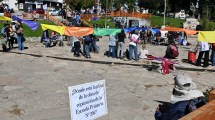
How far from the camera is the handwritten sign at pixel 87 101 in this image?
529 cm

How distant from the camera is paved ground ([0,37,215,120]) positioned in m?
9.52

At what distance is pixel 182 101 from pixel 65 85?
8.14 meters

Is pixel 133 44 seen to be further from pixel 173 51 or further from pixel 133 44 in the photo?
pixel 173 51

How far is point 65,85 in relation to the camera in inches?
497

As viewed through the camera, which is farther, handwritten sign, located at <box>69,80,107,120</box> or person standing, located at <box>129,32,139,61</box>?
person standing, located at <box>129,32,139,61</box>

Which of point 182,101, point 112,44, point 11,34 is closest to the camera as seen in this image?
point 182,101

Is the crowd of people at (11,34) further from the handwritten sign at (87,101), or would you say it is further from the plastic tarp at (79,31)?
the handwritten sign at (87,101)

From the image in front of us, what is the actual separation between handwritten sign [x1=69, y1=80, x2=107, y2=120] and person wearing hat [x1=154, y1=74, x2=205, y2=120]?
1.06m

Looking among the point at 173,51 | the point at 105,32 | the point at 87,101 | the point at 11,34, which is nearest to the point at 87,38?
the point at 105,32

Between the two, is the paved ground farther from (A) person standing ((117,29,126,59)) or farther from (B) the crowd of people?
(B) the crowd of people

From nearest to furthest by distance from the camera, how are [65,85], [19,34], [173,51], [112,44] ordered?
[65,85], [173,51], [112,44], [19,34]

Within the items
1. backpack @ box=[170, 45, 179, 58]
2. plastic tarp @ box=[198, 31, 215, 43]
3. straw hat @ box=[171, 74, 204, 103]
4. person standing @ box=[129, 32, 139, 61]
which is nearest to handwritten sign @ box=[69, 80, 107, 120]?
straw hat @ box=[171, 74, 204, 103]

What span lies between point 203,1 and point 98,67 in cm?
7636

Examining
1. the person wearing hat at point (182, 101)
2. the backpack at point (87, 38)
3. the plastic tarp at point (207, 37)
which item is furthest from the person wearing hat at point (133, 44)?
the person wearing hat at point (182, 101)
